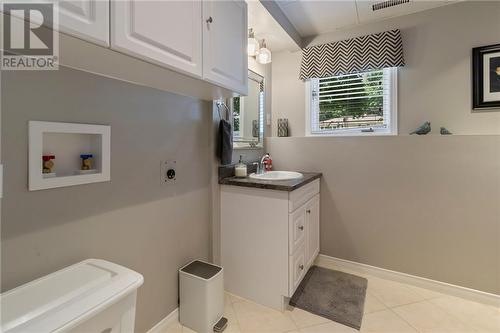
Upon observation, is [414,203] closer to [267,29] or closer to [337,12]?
[337,12]

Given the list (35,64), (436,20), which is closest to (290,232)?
(35,64)

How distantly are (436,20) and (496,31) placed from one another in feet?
1.33

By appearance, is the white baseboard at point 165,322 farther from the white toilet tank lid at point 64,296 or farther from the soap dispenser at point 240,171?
the soap dispenser at point 240,171

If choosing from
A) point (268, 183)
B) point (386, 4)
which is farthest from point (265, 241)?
point (386, 4)

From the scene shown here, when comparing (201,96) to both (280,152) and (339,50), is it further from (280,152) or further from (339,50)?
(339,50)

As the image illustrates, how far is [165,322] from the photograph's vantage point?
1503 mm

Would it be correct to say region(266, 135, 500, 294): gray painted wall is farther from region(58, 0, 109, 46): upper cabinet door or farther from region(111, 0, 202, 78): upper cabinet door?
region(58, 0, 109, 46): upper cabinet door

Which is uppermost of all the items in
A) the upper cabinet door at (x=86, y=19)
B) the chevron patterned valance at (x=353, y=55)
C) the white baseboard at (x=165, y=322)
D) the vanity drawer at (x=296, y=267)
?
the chevron patterned valance at (x=353, y=55)

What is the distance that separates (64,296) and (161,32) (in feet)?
3.39

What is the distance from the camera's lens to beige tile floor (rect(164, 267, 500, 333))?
1.52 meters

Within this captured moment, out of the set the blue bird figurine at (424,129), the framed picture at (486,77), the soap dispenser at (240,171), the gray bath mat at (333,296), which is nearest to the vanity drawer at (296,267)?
the gray bath mat at (333,296)

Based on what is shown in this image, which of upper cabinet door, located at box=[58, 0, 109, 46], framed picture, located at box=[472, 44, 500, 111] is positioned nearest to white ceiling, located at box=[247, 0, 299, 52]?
upper cabinet door, located at box=[58, 0, 109, 46]

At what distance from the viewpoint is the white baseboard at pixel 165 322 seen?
144cm

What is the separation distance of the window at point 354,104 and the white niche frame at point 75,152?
195cm
